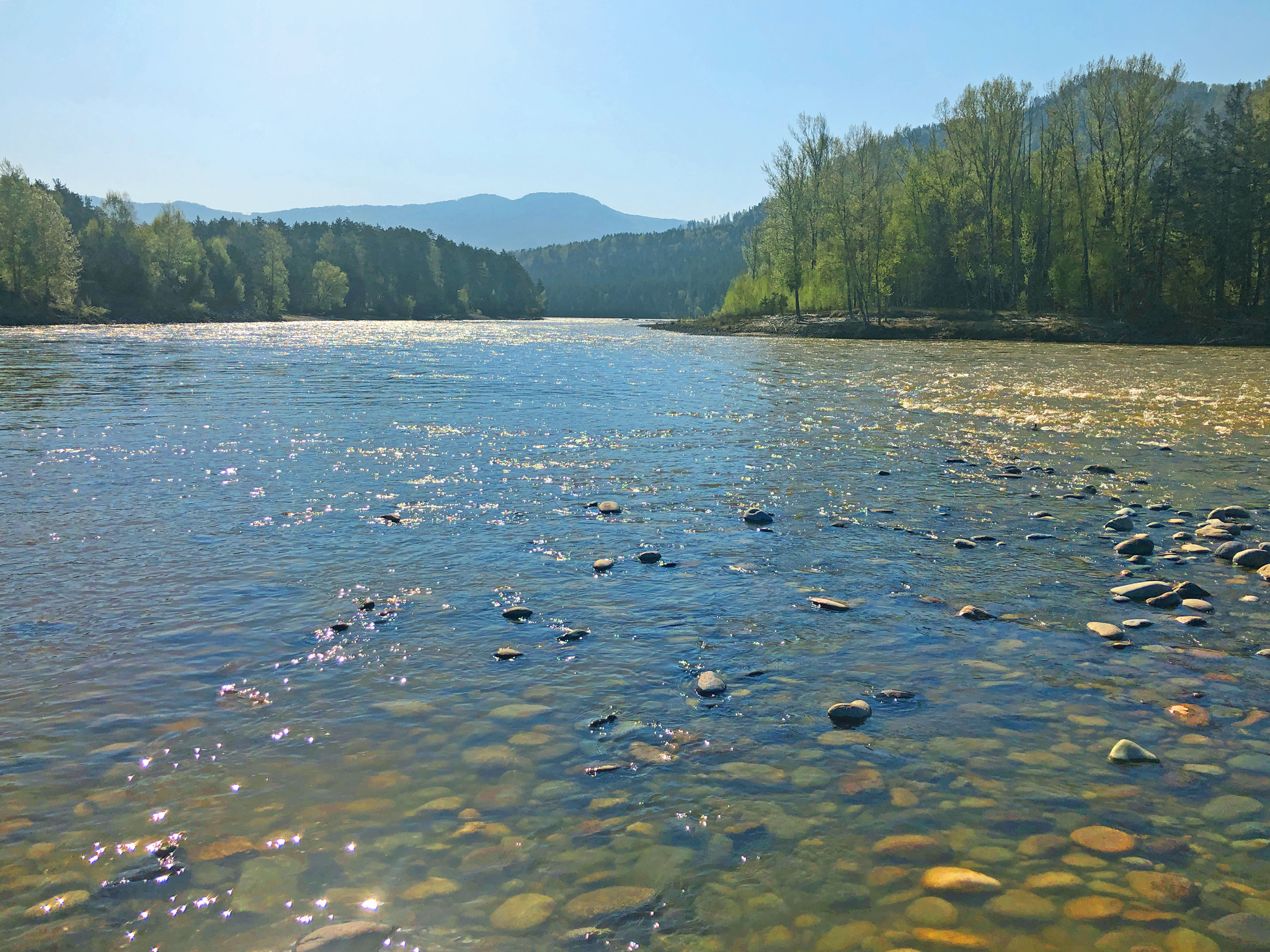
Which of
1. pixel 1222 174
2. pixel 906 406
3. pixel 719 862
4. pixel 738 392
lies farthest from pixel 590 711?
pixel 1222 174

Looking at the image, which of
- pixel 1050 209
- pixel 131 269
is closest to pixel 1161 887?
pixel 1050 209

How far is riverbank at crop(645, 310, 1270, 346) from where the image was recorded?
65.8 metres

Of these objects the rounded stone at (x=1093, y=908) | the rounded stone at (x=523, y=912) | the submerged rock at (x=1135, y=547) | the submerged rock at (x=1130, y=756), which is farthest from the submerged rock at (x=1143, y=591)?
the rounded stone at (x=523, y=912)

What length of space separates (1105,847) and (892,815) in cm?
118

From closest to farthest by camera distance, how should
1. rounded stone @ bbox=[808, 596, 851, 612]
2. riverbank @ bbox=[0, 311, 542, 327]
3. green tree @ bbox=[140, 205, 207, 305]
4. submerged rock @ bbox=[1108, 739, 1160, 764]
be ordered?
submerged rock @ bbox=[1108, 739, 1160, 764], rounded stone @ bbox=[808, 596, 851, 612], riverbank @ bbox=[0, 311, 542, 327], green tree @ bbox=[140, 205, 207, 305]

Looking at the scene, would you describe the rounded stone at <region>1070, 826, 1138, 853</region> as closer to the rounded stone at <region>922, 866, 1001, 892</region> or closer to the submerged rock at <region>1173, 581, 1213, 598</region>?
the rounded stone at <region>922, 866, 1001, 892</region>

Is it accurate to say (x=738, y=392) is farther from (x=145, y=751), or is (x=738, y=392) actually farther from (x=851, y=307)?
(x=851, y=307)

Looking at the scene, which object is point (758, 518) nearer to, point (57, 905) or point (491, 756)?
point (491, 756)

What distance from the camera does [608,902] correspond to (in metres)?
4.25

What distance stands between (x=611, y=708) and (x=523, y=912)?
2.38 metres

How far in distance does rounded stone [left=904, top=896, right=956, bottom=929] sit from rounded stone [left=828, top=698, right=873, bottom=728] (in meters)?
1.95

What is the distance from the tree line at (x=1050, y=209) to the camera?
68500mm

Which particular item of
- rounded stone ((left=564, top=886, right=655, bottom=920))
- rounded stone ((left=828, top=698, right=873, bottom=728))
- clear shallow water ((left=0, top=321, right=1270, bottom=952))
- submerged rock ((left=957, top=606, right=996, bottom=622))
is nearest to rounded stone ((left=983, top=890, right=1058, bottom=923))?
clear shallow water ((left=0, top=321, right=1270, bottom=952))

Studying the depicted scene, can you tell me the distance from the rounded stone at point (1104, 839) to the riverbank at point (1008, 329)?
7409cm
